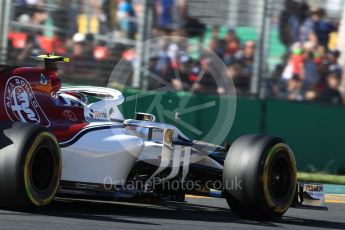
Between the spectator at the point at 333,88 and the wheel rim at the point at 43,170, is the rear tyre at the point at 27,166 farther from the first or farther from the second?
the spectator at the point at 333,88

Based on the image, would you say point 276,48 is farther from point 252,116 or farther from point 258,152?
point 258,152

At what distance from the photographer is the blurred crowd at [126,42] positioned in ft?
44.5

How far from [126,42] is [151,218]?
6.50 m

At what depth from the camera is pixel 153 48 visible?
14.0 metres

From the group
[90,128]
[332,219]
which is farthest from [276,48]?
[90,128]

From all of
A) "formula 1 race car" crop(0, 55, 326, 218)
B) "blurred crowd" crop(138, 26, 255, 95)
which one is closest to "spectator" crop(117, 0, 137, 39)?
"blurred crowd" crop(138, 26, 255, 95)

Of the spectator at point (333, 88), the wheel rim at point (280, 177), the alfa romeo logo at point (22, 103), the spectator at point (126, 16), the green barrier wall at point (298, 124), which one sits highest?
the spectator at point (126, 16)

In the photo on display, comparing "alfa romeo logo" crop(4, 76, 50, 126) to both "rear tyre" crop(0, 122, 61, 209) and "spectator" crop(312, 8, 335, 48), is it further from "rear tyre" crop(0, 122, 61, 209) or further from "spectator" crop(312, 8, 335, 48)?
"spectator" crop(312, 8, 335, 48)

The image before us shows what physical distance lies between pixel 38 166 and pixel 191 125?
6.70 meters

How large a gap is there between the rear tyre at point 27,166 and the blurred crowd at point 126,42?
6472mm

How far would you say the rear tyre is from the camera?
671 centimetres

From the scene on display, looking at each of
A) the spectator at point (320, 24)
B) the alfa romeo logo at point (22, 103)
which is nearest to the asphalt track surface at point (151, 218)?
the alfa romeo logo at point (22, 103)

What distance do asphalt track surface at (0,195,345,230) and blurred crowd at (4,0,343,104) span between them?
13.9 feet

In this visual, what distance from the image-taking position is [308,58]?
567 inches
